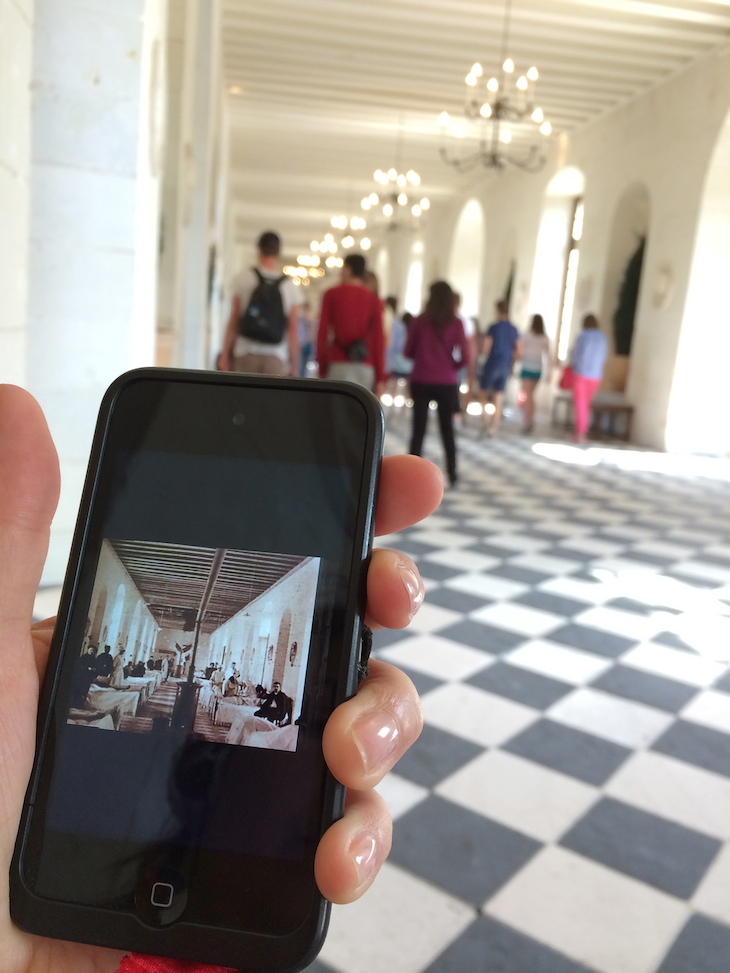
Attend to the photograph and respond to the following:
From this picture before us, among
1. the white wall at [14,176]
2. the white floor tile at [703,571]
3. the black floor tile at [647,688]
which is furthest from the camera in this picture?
the white floor tile at [703,571]

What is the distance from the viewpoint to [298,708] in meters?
0.80

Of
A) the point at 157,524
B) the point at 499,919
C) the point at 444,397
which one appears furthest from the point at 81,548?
the point at 444,397

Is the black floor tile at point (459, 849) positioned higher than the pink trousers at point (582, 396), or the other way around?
the pink trousers at point (582, 396)

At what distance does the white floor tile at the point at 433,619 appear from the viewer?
3328mm

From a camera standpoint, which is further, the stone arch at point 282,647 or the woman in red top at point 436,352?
the woman in red top at point 436,352

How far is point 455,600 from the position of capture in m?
3.73

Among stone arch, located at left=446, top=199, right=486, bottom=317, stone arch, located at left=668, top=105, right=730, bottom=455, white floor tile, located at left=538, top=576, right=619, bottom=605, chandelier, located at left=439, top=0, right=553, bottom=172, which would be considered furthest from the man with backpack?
stone arch, located at left=446, top=199, right=486, bottom=317

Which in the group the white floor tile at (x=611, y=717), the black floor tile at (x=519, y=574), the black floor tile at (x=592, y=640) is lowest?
the black floor tile at (x=519, y=574)

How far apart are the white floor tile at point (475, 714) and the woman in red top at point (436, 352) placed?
11.0 feet

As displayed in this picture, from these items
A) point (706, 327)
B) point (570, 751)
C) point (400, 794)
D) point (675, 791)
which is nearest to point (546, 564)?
point (570, 751)

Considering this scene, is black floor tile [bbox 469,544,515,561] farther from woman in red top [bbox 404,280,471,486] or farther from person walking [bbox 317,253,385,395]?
person walking [bbox 317,253,385,395]

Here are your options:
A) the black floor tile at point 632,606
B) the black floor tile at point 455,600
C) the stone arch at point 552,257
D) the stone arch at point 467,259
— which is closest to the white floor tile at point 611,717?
the black floor tile at point 455,600

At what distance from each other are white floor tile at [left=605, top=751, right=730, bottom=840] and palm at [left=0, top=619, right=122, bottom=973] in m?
1.67

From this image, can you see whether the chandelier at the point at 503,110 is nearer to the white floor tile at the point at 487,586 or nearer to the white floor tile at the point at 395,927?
the white floor tile at the point at 487,586
